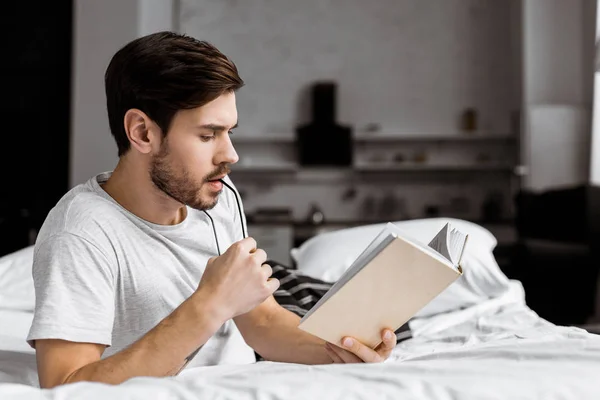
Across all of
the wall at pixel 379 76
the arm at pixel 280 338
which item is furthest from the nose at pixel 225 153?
the wall at pixel 379 76

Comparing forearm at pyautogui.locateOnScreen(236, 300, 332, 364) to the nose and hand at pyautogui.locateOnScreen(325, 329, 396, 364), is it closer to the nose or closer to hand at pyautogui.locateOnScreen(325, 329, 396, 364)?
hand at pyautogui.locateOnScreen(325, 329, 396, 364)

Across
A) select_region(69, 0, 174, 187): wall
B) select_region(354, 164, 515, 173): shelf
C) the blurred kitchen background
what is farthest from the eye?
select_region(354, 164, 515, 173): shelf

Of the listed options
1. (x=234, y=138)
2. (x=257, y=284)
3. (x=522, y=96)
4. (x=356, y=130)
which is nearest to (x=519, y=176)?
(x=522, y=96)

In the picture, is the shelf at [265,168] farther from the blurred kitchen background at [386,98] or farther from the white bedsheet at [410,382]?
the white bedsheet at [410,382]

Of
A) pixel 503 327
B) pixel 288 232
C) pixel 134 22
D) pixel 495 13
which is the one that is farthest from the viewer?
pixel 495 13

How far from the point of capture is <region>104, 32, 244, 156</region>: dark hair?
3.45 feet

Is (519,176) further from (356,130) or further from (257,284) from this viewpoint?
(257,284)

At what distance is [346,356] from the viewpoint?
1083 mm

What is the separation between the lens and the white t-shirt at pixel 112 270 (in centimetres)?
95

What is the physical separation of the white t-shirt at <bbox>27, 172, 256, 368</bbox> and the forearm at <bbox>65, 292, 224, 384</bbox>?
0.20 ft

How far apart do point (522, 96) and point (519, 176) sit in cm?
61

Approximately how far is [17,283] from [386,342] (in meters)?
1.23

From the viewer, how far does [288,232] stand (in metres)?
4.87

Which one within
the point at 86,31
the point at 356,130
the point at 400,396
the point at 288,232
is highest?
the point at 86,31
